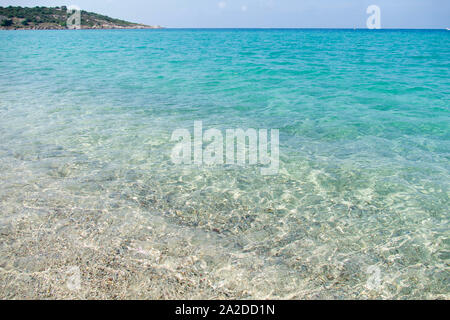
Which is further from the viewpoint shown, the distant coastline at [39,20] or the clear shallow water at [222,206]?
the distant coastline at [39,20]

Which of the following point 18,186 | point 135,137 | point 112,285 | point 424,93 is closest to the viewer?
point 112,285

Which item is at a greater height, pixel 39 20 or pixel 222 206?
pixel 39 20

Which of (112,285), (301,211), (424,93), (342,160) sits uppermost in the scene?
(424,93)

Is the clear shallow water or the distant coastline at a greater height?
the distant coastline

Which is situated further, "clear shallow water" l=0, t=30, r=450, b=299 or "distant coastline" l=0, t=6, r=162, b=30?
"distant coastline" l=0, t=6, r=162, b=30

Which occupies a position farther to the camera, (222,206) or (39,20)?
(39,20)

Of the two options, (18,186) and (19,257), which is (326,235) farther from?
(18,186)

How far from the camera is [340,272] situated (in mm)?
4637

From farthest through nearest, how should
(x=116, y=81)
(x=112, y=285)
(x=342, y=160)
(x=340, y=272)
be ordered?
(x=116, y=81) < (x=342, y=160) < (x=340, y=272) < (x=112, y=285)

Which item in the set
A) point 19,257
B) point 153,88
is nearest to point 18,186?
point 19,257

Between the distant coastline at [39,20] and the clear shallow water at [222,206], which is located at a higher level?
the distant coastline at [39,20]

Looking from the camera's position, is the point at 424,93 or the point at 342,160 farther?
the point at 424,93

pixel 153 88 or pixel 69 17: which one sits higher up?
pixel 69 17

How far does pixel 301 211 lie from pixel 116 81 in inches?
656
